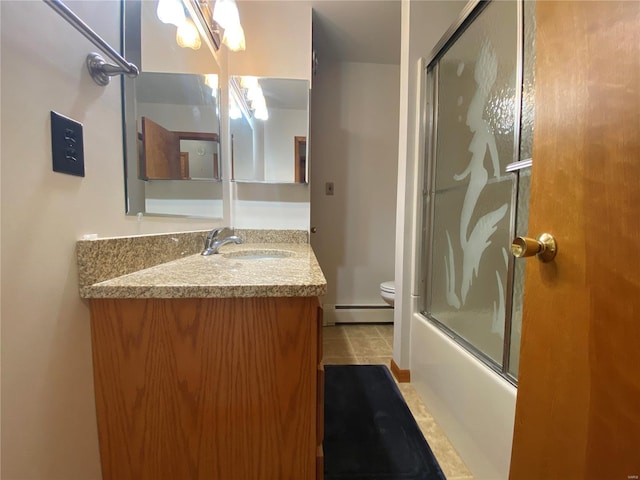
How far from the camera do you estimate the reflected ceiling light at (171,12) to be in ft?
3.07

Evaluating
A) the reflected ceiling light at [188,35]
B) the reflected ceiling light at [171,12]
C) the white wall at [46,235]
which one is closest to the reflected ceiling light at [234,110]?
the reflected ceiling light at [188,35]

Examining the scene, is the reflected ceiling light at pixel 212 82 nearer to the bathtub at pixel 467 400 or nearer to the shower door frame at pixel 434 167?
the shower door frame at pixel 434 167

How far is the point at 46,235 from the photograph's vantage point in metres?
0.51

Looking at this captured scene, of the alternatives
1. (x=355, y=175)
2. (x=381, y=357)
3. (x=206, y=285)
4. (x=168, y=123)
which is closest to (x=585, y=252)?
(x=206, y=285)

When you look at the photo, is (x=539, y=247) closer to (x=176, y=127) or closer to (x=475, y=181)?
(x=475, y=181)

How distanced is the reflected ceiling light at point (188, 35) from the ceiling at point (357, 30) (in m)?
0.96

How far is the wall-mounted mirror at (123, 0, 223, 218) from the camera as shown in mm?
785

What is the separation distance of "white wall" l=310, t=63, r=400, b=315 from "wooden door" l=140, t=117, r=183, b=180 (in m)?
1.47

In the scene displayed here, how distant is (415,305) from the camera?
5.24ft

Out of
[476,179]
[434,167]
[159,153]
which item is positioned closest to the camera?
[159,153]

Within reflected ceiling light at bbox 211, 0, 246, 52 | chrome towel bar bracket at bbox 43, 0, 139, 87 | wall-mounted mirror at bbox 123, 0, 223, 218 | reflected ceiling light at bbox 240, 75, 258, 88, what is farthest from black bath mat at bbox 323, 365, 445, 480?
reflected ceiling light at bbox 211, 0, 246, 52

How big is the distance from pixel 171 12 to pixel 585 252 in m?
1.48

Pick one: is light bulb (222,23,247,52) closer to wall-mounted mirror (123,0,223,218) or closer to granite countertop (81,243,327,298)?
wall-mounted mirror (123,0,223,218)

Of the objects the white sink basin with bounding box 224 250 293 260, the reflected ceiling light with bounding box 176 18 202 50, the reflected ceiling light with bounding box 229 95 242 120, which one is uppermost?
the reflected ceiling light with bounding box 176 18 202 50
